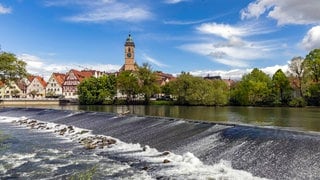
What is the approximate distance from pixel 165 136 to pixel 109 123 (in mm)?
10775

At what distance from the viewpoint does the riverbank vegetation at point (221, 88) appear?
252ft

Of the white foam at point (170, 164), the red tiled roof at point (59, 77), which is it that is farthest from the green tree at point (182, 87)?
the white foam at point (170, 164)

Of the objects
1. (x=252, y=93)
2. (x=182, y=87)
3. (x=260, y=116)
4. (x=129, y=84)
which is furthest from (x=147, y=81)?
(x=260, y=116)

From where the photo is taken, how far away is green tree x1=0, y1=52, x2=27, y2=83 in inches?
2487

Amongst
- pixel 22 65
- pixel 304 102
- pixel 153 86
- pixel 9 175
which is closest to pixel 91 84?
pixel 153 86

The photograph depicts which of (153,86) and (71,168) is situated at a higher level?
(153,86)

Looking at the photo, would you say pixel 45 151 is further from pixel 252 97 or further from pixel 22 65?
pixel 252 97

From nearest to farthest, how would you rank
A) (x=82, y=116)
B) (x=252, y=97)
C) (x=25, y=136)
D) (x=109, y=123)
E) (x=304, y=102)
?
(x=25, y=136) < (x=109, y=123) < (x=82, y=116) < (x=304, y=102) < (x=252, y=97)

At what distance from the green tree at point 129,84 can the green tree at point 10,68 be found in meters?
36.7

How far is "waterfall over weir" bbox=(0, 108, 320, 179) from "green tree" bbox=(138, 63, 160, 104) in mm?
65442

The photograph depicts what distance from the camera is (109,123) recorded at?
34906 mm

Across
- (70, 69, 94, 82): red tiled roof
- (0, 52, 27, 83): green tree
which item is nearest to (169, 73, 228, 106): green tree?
(0, 52, 27, 83): green tree

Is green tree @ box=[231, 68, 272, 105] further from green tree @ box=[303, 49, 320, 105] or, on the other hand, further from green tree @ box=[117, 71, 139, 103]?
green tree @ box=[117, 71, 139, 103]

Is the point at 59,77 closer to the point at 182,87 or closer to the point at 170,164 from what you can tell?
the point at 182,87
